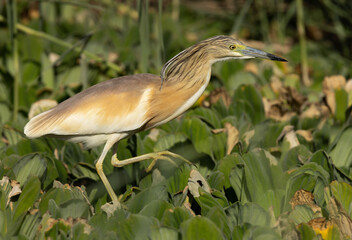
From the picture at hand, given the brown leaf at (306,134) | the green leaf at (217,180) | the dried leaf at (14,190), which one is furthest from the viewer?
the brown leaf at (306,134)

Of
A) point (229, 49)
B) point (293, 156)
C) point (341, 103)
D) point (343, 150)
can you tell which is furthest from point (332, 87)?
point (229, 49)

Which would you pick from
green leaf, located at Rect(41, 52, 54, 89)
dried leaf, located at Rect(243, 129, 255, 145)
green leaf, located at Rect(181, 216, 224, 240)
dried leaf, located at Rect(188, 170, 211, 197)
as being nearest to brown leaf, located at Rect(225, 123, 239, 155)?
dried leaf, located at Rect(243, 129, 255, 145)

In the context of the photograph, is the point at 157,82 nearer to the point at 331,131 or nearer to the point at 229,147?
the point at 229,147

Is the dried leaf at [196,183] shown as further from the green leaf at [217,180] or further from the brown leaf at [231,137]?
the brown leaf at [231,137]

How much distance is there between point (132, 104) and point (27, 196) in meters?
0.74

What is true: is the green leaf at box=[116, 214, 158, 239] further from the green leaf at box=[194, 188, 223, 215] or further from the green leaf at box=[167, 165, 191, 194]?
the green leaf at box=[167, 165, 191, 194]

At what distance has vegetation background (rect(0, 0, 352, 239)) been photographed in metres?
2.58

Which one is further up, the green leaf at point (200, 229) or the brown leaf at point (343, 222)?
the green leaf at point (200, 229)

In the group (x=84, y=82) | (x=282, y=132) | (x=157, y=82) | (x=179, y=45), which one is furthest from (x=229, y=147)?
(x=179, y=45)

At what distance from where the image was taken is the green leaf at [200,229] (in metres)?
2.38

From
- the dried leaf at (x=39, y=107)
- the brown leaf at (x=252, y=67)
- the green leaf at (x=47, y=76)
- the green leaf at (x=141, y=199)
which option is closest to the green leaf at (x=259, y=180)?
the green leaf at (x=141, y=199)

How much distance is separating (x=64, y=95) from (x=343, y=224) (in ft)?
8.37

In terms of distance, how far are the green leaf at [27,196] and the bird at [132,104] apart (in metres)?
0.41

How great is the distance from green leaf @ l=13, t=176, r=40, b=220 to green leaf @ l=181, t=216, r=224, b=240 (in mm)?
791
